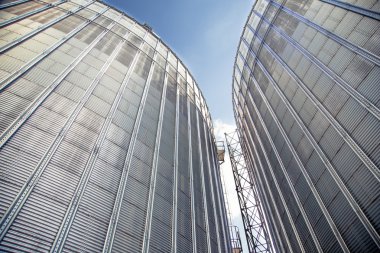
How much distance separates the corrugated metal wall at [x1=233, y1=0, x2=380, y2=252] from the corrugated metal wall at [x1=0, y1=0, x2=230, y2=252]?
17.2ft

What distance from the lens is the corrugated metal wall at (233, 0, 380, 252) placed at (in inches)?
523

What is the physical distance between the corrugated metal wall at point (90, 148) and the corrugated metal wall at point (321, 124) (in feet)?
17.2

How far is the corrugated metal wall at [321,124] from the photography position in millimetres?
13297

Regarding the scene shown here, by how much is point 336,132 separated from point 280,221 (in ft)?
30.0

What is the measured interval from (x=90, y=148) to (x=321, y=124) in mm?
12839

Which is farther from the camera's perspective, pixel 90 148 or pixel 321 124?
pixel 321 124

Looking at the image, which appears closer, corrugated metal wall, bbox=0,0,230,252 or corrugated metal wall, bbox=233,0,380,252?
corrugated metal wall, bbox=0,0,230,252

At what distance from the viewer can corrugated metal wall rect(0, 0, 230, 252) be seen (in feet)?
32.9

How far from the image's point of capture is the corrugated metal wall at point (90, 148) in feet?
32.9

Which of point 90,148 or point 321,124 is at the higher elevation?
point 321,124

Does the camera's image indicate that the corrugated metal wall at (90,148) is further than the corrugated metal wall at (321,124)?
No

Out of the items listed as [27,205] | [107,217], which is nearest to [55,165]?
[27,205]

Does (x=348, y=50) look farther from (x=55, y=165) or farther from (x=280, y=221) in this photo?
(x=55, y=165)

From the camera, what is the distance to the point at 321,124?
53.9 ft
